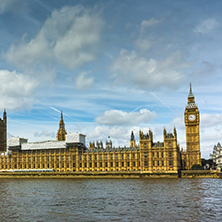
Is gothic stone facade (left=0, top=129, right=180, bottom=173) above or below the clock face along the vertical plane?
below

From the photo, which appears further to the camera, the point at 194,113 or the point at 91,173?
the point at 194,113

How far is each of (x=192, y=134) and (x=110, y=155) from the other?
53.1 metres

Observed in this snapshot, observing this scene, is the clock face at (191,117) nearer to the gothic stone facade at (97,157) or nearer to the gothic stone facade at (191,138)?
the gothic stone facade at (191,138)

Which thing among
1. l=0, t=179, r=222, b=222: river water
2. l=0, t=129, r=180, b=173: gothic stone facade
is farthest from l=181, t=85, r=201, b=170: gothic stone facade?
l=0, t=179, r=222, b=222: river water

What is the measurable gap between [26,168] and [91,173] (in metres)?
44.0

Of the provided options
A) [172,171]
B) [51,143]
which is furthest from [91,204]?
[51,143]

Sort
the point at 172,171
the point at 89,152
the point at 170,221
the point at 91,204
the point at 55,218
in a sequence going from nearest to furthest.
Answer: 1. the point at 170,221
2. the point at 55,218
3. the point at 91,204
4. the point at 172,171
5. the point at 89,152

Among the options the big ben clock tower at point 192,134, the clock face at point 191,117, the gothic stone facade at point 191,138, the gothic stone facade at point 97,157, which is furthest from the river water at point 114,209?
the clock face at point 191,117

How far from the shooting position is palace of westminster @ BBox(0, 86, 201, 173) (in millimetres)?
142875

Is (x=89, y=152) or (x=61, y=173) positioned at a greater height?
(x=89, y=152)

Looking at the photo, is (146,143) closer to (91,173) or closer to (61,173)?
(91,173)

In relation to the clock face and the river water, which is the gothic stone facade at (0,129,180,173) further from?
the river water

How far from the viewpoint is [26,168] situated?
561 feet

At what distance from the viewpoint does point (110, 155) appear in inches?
6117
